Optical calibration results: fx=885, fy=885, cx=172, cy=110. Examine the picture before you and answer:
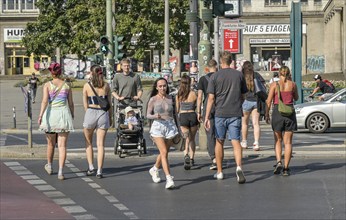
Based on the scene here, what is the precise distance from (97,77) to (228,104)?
2.40 m

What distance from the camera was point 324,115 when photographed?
25891mm

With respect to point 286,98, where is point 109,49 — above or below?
above

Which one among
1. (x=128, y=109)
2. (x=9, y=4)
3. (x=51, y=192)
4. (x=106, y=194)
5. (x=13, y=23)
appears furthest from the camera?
(x=9, y=4)

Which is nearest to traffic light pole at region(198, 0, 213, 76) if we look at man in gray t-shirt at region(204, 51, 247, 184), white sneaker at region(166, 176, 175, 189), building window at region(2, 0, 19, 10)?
man in gray t-shirt at region(204, 51, 247, 184)

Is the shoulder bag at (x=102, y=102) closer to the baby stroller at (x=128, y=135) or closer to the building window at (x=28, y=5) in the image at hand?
the baby stroller at (x=128, y=135)

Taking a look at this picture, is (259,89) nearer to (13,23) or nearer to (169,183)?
(169,183)

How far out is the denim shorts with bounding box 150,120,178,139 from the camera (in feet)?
43.8

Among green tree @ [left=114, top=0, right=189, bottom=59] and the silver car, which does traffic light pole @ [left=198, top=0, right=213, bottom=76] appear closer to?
the silver car

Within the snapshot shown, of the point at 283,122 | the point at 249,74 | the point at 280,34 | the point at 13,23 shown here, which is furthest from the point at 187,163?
the point at 13,23

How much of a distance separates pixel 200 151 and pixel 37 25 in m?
49.8

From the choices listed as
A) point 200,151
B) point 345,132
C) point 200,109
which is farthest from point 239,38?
point 200,109

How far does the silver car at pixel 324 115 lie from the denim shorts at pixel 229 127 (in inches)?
497

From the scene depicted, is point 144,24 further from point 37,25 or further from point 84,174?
point 84,174

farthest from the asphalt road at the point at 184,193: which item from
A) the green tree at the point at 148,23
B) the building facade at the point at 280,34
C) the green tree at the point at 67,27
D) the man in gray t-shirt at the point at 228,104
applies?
the building facade at the point at 280,34
